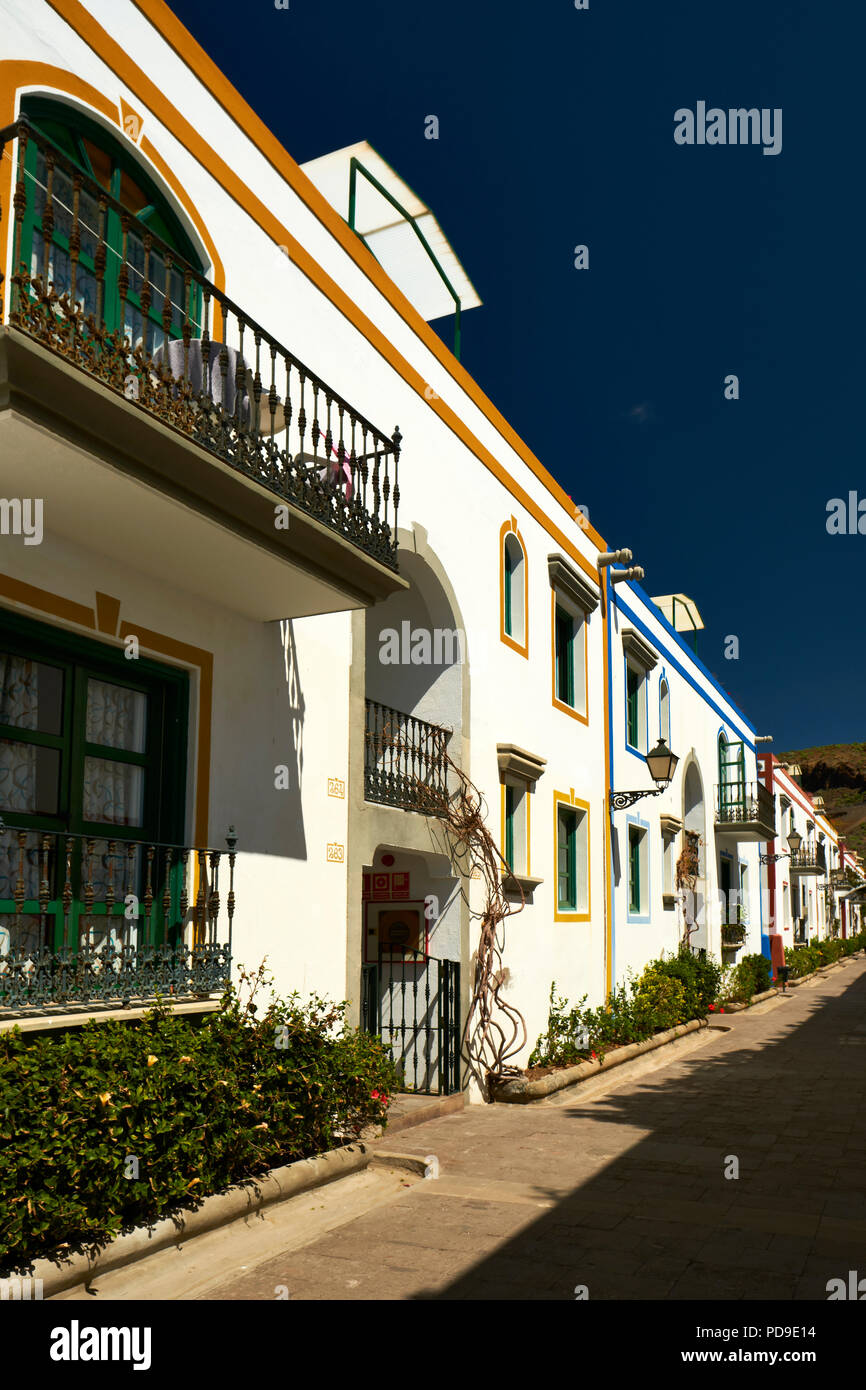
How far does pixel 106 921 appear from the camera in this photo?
638cm

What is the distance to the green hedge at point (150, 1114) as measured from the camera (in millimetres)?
4652

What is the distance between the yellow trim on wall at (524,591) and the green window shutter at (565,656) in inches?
72.7

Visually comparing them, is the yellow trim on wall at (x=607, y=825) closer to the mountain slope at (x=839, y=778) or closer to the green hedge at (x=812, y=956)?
the green hedge at (x=812, y=956)

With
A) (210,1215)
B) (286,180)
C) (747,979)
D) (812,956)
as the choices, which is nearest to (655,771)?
(747,979)

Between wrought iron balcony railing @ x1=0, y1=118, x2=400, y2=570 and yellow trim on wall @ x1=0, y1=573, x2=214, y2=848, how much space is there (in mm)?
1143

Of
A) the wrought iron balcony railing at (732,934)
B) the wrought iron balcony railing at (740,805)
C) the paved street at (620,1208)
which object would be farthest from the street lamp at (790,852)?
the paved street at (620,1208)

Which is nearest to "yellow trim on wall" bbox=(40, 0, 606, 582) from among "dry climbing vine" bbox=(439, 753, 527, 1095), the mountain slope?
"dry climbing vine" bbox=(439, 753, 527, 1095)

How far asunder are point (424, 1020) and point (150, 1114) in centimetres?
548

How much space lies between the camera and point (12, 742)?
5.94 meters

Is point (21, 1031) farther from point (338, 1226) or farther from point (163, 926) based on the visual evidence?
point (338, 1226)

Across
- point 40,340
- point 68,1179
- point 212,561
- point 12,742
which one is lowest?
point 68,1179

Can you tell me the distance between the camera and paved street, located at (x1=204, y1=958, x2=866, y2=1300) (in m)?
5.36

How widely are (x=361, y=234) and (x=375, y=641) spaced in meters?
4.16
